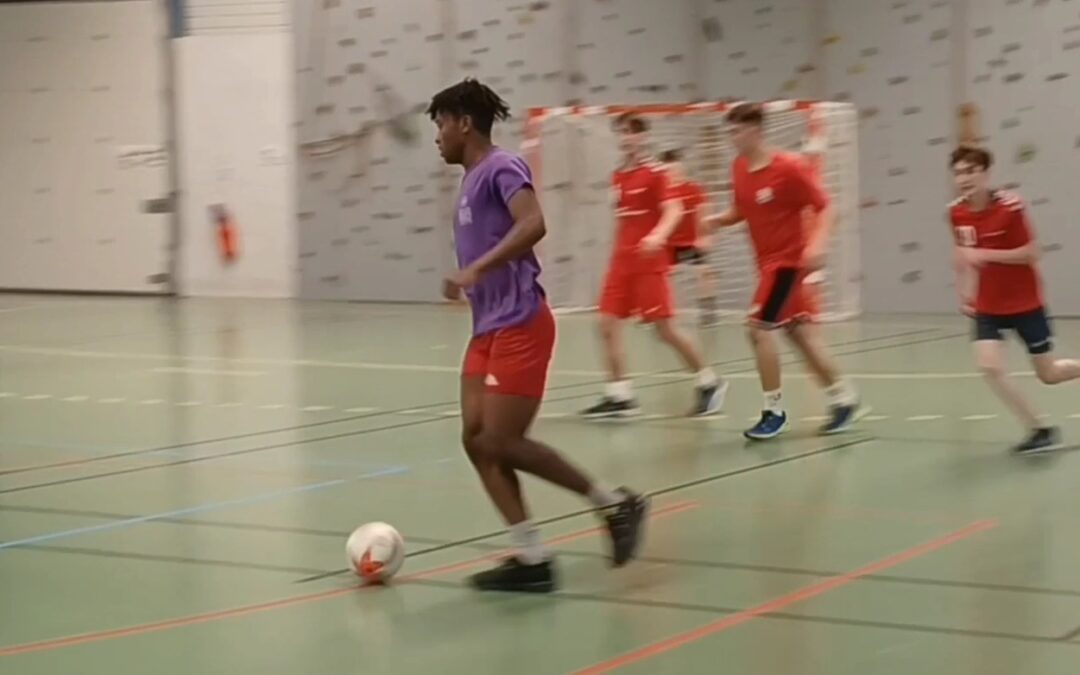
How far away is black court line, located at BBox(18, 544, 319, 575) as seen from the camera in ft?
24.1

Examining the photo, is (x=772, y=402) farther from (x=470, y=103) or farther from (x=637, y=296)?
(x=470, y=103)

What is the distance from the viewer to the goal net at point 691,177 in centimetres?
2030

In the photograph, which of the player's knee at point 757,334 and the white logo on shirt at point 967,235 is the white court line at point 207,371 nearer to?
the player's knee at point 757,334

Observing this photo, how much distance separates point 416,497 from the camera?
9.08m

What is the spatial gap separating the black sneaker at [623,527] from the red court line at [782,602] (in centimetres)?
→ 69

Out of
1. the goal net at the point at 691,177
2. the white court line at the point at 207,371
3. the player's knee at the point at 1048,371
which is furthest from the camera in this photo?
the goal net at the point at 691,177

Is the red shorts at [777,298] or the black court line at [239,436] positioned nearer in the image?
the black court line at [239,436]

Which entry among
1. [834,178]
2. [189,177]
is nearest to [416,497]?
[834,178]

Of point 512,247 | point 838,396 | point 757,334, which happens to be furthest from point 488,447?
point 838,396

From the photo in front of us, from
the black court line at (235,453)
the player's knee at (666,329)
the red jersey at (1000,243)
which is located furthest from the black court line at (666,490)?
the black court line at (235,453)

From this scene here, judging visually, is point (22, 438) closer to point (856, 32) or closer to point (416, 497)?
point (416, 497)

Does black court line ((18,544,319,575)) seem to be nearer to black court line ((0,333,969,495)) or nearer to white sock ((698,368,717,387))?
black court line ((0,333,969,495))

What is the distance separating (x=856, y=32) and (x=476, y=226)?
14.9m

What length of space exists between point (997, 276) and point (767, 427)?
175 centimetres
